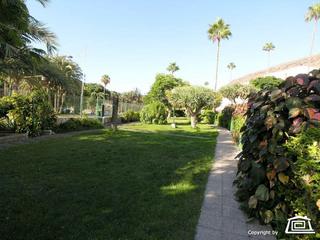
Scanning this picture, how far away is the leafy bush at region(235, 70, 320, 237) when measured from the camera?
2.97 metres

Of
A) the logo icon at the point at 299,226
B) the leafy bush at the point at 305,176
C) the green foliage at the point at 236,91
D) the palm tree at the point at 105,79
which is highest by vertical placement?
the palm tree at the point at 105,79

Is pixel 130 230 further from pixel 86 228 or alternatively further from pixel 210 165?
pixel 210 165

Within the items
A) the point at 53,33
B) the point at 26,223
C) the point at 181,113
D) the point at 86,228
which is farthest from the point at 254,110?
the point at 181,113

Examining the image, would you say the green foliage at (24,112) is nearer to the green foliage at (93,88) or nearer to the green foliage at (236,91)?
the green foliage at (236,91)

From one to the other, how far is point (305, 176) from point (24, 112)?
1046 centimetres

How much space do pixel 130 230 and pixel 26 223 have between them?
130 cm


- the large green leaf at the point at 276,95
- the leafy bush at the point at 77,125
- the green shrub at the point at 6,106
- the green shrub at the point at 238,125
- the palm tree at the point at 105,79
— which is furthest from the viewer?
the palm tree at the point at 105,79

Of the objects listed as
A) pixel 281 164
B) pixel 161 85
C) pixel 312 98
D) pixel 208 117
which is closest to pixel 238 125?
pixel 312 98

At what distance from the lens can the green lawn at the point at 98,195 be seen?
3174mm

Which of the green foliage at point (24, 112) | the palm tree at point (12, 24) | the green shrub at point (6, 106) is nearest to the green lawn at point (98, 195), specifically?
the palm tree at point (12, 24)

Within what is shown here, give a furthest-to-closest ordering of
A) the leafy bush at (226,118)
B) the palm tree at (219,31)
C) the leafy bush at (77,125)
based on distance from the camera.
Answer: the palm tree at (219,31), the leafy bush at (226,118), the leafy bush at (77,125)

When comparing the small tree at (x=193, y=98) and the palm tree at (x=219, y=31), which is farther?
the palm tree at (x=219, y=31)

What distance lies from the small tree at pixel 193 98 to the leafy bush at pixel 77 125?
7.31 metres

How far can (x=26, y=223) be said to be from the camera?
10.6ft
